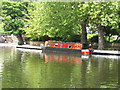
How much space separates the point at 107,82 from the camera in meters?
13.9

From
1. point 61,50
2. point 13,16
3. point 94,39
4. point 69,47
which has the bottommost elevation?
point 61,50

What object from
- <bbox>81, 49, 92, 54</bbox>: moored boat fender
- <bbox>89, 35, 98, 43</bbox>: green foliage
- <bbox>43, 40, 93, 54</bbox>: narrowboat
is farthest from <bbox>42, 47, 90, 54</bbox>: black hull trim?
<bbox>89, 35, 98, 43</bbox>: green foliage

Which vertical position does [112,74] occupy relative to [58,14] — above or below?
below

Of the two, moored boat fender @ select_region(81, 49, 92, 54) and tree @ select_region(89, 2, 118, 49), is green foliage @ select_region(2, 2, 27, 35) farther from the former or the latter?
moored boat fender @ select_region(81, 49, 92, 54)

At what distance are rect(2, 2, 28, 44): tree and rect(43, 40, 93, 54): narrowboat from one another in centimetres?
1865

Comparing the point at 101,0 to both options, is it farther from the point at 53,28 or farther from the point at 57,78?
the point at 57,78

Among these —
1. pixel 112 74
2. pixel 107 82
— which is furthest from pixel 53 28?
pixel 107 82

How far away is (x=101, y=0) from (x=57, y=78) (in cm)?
1982

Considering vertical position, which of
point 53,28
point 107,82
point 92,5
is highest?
point 92,5

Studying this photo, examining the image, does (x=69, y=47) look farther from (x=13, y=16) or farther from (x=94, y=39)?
(x=13, y=16)

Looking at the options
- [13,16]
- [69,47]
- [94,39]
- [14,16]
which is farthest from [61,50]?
[14,16]

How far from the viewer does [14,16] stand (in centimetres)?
5728

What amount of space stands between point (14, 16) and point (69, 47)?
84.0 feet

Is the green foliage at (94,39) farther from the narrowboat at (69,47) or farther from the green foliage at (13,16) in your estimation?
the green foliage at (13,16)
